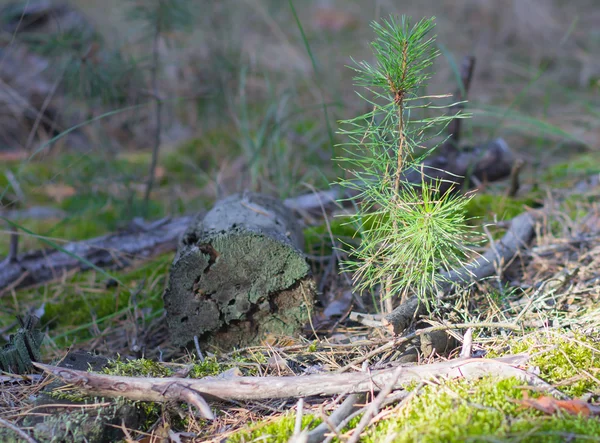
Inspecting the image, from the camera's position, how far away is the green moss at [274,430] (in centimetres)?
155

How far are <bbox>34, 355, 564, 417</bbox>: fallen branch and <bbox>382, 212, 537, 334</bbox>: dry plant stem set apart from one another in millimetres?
258

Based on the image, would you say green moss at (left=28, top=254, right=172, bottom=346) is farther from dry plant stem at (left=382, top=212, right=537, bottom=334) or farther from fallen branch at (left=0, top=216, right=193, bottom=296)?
dry plant stem at (left=382, top=212, right=537, bottom=334)

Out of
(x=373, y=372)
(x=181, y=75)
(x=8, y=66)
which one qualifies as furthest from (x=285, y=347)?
(x=8, y=66)

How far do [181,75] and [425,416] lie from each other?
577 cm

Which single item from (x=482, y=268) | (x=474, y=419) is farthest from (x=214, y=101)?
(x=474, y=419)

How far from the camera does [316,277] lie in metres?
2.79

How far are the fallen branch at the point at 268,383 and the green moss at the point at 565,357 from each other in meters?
0.09

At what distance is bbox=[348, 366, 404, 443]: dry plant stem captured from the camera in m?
1.48

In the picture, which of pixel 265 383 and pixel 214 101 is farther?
pixel 214 101

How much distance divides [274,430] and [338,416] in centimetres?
21

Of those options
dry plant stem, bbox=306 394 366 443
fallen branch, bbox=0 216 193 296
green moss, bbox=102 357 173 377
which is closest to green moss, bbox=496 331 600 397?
dry plant stem, bbox=306 394 366 443

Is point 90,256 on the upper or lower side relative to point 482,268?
lower

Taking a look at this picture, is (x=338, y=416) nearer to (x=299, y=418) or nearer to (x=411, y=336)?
(x=299, y=418)

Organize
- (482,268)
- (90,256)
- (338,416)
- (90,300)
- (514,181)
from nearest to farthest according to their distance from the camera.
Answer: (338,416), (482,268), (90,300), (90,256), (514,181)
